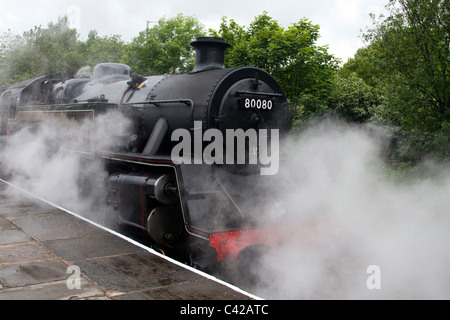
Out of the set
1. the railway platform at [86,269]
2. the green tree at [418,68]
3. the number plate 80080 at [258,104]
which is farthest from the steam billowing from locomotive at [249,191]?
the green tree at [418,68]

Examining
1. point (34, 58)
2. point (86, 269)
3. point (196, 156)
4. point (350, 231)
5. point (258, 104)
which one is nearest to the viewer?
point (86, 269)

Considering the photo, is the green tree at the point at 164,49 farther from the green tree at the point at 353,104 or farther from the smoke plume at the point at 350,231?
the smoke plume at the point at 350,231

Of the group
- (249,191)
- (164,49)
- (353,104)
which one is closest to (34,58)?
(164,49)

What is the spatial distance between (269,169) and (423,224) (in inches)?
99.8

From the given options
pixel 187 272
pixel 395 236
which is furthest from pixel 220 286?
pixel 395 236

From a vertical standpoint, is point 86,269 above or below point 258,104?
below

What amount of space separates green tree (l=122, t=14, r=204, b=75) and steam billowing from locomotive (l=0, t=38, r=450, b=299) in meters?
14.9

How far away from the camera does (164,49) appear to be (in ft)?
71.8

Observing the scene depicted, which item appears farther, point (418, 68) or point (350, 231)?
point (418, 68)

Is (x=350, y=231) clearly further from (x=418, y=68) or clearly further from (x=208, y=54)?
(x=418, y=68)

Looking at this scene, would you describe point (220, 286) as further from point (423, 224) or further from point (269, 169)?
point (423, 224)

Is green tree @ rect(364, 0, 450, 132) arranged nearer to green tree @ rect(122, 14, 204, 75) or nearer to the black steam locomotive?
the black steam locomotive

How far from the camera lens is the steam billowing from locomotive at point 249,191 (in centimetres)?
449

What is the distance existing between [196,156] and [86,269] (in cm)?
170
